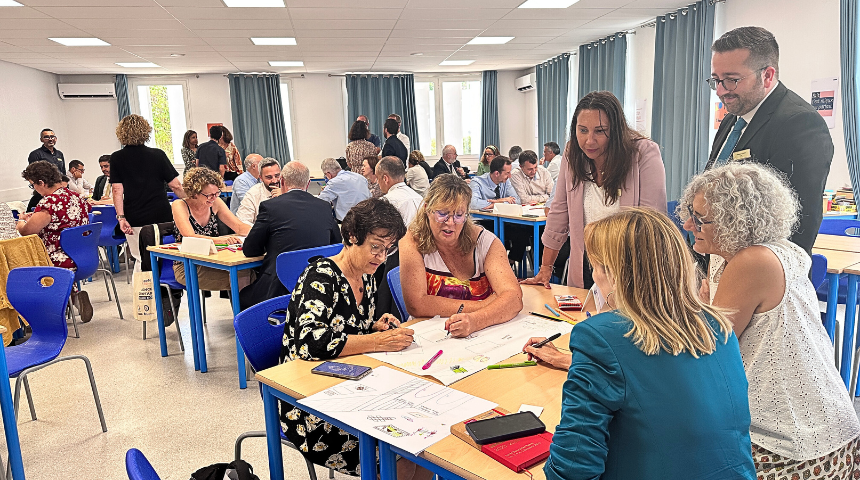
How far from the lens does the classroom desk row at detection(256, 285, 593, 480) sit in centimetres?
120

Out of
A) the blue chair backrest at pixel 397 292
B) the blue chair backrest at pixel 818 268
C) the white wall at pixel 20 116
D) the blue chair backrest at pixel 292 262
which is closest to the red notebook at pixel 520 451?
the blue chair backrest at pixel 397 292

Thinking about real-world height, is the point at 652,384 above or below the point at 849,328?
above

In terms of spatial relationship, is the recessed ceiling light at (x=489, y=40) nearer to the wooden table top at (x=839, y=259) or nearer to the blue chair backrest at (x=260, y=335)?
the wooden table top at (x=839, y=259)

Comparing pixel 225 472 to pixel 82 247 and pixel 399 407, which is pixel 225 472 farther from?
Result: pixel 82 247

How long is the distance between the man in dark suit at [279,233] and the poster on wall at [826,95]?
4.64 metres

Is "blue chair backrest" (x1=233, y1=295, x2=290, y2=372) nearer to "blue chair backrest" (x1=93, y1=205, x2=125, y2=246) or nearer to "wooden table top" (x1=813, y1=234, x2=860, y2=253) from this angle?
"wooden table top" (x1=813, y1=234, x2=860, y2=253)

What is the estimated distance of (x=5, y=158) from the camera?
884 cm

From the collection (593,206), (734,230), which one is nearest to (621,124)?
(593,206)

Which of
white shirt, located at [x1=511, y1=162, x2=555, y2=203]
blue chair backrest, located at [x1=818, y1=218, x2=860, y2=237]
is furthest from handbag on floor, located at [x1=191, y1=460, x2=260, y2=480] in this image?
white shirt, located at [x1=511, y1=162, x2=555, y2=203]

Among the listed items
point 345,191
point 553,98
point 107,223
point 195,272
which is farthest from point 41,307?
point 553,98

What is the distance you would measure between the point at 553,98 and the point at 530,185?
4767 mm

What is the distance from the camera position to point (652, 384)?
1.02 meters

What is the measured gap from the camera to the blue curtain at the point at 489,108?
12.7m

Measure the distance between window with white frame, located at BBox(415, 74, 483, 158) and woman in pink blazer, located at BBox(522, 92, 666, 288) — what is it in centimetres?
1058
